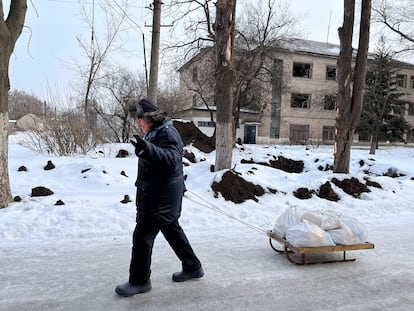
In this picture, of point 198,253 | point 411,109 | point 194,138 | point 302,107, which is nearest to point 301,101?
point 302,107

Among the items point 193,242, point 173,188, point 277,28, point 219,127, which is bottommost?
point 193,242

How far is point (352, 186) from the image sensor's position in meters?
8.51

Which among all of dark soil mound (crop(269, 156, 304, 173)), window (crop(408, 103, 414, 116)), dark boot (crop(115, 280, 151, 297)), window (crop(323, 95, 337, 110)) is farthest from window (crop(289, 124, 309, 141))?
dark boot (crop(115, 280, 151, 297))

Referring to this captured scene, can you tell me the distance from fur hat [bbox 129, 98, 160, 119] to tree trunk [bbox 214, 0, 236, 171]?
17.4 ft

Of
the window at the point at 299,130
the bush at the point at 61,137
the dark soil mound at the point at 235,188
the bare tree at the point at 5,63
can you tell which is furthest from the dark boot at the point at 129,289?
the window at the point at 299,130

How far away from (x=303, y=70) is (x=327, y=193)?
35920 millimetres

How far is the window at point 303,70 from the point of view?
41.5m

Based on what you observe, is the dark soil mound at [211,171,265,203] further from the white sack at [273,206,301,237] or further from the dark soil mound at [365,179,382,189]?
the dark soil mound at [365,179,382,189]

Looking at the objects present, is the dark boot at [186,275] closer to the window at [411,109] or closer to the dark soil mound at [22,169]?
the dark soil mound at [22,169]

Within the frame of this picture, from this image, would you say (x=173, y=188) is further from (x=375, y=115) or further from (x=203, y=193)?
(x=375, y=115)

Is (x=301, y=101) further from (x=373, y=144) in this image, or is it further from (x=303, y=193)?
(x=303, y=193)

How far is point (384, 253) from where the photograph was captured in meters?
4.88

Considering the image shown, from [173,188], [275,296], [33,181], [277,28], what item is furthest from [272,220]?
[277,28]

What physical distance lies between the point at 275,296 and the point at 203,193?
13.9 feet
